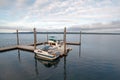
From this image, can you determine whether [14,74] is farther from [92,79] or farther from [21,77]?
[92,79]

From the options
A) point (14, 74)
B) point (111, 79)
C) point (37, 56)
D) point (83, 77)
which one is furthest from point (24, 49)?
point (111, 79)

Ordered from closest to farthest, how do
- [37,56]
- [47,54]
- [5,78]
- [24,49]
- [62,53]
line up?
[5,78]
[47,54]
[37,56]
[62,53]
[24,49]

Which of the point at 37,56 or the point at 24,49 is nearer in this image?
the point at 37,56

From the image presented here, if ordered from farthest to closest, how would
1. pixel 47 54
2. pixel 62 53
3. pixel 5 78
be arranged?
pixel 62 53 < pixel 47 54 < pixel 5 78

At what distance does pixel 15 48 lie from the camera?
31688mm

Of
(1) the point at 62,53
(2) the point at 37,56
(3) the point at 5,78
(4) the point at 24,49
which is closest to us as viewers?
(3) the point at 5,78

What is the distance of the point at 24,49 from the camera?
101 ft

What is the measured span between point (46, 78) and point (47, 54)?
26.9 feet

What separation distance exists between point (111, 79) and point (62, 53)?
1335 centimetres

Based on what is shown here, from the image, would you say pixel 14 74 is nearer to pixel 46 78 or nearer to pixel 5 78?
pixel 5 78

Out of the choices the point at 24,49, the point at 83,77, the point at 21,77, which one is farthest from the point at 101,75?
the point at 24,49

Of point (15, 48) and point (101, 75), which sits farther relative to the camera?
point (15, 48)

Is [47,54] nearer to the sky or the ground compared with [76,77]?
nearer to the sky

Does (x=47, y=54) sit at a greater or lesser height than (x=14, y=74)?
greater
